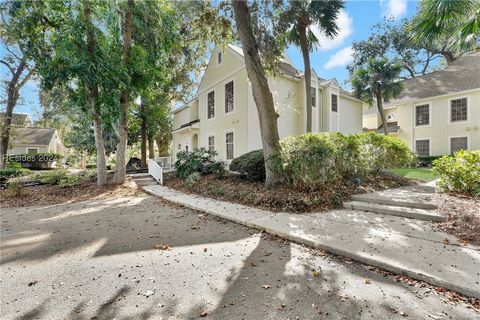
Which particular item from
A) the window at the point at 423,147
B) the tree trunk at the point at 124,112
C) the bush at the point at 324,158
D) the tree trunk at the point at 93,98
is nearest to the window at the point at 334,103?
the bush at the point at 324,158

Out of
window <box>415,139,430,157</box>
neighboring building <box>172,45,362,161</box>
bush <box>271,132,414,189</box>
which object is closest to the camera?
bush <box>271,132,414,189</box>

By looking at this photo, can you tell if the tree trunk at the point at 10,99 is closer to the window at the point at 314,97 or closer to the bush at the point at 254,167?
the bush at the point at 254,167

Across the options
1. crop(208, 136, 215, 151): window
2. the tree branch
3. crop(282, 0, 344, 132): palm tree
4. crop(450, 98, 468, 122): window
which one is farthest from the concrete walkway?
the tree branch

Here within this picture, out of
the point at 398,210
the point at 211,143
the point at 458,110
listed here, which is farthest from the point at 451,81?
the point at 398,210

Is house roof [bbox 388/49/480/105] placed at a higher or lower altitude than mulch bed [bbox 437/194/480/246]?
higher

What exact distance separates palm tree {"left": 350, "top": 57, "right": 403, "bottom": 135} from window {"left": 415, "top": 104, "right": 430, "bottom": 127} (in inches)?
93.3

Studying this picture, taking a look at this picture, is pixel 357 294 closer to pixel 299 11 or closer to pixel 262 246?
pixel 262 246

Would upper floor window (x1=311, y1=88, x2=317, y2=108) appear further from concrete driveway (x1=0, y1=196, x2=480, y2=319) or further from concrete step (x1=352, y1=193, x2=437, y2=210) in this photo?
concrete driveway (x1=0, y1=196, x2=480, y2=319)

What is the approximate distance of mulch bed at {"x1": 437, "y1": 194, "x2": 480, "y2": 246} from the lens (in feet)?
13.8

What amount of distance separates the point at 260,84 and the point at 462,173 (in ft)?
19.6

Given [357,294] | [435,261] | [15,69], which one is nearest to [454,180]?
[435,261]

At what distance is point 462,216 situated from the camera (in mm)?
4797

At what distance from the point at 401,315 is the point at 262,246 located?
225 centimetres

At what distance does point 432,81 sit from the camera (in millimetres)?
19438
